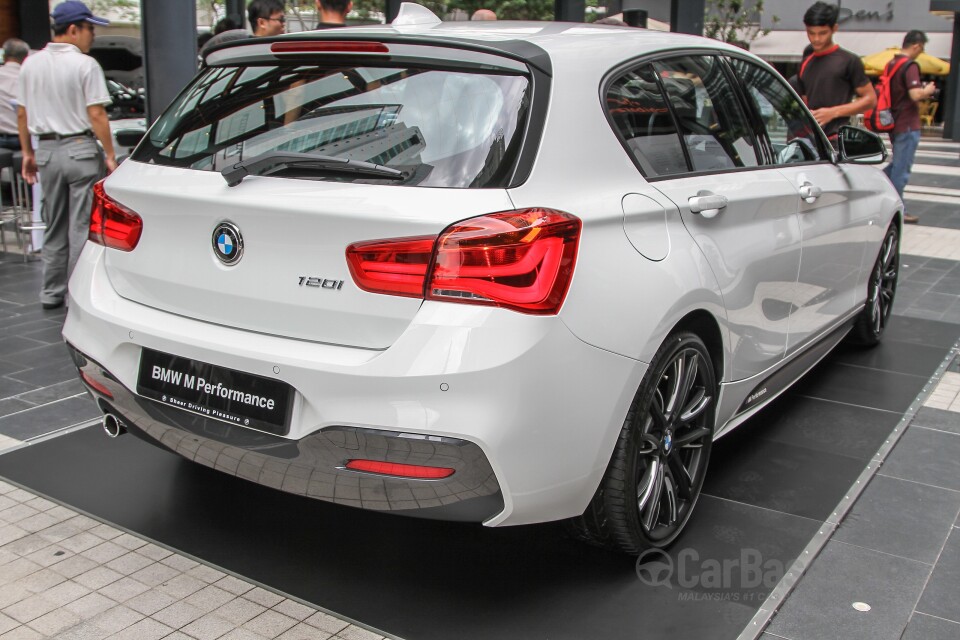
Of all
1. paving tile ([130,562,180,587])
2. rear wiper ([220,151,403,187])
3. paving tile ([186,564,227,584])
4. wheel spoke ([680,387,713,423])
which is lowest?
paving tile ([130,562,180,587])

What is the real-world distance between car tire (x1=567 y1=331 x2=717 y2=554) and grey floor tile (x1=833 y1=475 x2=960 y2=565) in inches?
24.0

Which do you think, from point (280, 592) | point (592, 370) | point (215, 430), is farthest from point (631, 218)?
point (280, 592)

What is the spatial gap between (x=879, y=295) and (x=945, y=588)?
9.76 ft

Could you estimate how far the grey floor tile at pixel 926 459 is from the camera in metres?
4.14

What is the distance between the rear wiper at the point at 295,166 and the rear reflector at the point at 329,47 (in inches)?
15.3

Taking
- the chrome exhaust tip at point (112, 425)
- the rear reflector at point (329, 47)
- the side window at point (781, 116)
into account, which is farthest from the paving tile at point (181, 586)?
the side window at point (781, 116)

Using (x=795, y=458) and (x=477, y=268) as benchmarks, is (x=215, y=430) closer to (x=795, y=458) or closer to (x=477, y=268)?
(x=477, y=268)

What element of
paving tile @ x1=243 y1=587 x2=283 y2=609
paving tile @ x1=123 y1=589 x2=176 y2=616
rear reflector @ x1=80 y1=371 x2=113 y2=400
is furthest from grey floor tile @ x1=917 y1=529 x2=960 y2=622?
rear reflector @ x1=80 y1=371 x2=113 y2=400

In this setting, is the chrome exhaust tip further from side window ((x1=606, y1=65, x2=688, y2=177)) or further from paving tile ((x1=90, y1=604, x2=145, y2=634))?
side window ((x1=606, y1=65, x2=688, y2=177))

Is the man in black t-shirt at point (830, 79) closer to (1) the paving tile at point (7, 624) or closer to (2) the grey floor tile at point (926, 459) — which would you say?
(2) the grey floor tile at point (926, 459)

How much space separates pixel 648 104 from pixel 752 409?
54.5 inches

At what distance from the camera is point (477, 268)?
264cm

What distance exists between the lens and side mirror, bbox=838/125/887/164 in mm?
5008

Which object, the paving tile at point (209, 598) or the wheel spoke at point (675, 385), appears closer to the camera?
the paving tile at point (209, 598)
